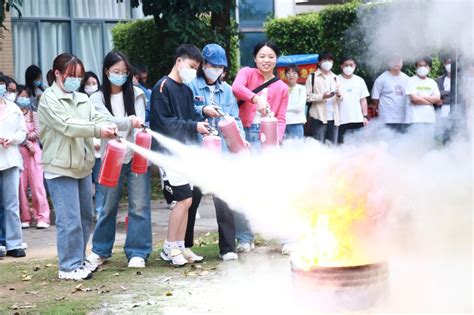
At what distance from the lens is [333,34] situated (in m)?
17.9

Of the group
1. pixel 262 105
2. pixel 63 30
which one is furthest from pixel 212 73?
pixel 63 30

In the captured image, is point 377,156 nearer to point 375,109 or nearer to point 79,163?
point 79,163

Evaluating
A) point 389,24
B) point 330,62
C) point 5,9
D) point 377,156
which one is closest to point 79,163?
point 377,156

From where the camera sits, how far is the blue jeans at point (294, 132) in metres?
11.0

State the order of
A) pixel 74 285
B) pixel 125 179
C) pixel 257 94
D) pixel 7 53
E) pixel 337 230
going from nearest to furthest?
pixel 337 230 → pixel 74 285 → pixel 125 179 → pixel 257 94 → pixel 7 53

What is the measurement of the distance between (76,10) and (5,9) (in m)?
6.08

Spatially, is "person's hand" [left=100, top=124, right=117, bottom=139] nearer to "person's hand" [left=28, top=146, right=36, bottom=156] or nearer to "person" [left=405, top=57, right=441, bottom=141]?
"person's hand" [left=28, top=146, right=36, bottom=156]

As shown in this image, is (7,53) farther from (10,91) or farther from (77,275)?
(77,275)

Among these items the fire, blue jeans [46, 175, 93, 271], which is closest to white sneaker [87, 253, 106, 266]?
blue jeans [46, 175, 93, 271]

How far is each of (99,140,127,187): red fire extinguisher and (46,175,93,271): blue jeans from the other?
0.32m

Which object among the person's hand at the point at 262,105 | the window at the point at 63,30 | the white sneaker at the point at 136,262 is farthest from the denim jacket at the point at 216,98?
the window at the point at 63,30

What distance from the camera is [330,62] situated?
1395 cm

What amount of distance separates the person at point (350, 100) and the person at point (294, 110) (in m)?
1.58

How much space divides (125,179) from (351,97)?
6078 mm
